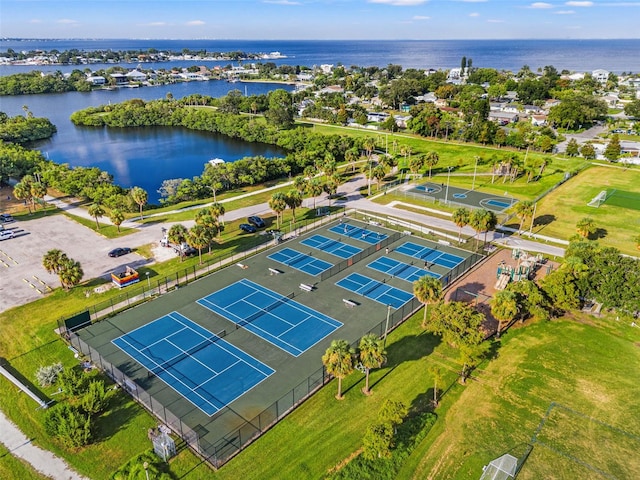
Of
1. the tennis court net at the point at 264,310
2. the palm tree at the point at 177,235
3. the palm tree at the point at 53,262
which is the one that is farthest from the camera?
the palm tree at the point at 177,235

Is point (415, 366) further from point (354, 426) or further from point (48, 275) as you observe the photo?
point (48, 275)

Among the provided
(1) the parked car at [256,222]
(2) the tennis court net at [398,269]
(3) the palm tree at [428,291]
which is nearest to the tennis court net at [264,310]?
(2) the tennis court net at [398,269]

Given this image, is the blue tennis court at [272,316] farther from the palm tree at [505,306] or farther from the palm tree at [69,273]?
the palm tree at [505,306]

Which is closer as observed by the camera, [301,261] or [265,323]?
[265,323]

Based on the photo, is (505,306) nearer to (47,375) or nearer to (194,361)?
(194,361)

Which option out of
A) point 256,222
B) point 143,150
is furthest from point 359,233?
point 143,150

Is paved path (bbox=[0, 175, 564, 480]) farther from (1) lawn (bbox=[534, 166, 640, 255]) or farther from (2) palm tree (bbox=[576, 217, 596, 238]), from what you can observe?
(1) lawn (bbox=[534, 166, 640, 255])
